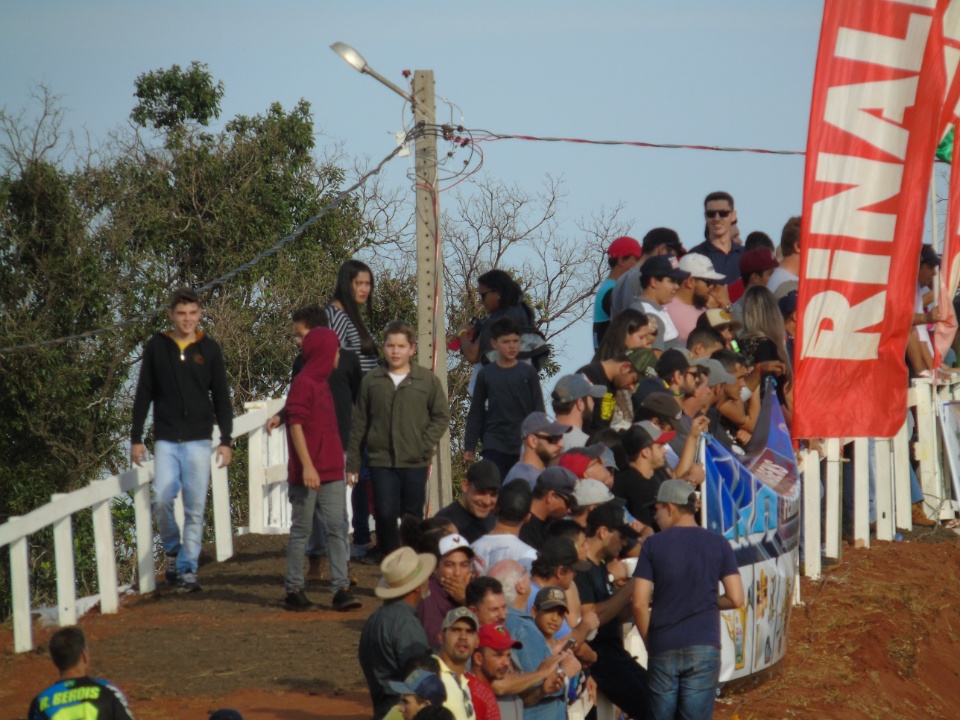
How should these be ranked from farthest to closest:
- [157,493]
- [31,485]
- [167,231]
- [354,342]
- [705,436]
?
1. [167,231]
2. [31,485]
3. [354,342]
4. [157,493]
5. [705,436]

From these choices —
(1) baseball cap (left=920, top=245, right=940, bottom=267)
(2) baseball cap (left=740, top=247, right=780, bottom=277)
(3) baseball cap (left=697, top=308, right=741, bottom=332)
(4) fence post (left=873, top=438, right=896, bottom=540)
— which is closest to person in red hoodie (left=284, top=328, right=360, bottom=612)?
(3) baseball cap (left=697, top=308, right=741, bottom=332)

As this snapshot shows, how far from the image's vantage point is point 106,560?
10719 millimetres

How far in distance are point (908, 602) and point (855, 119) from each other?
19.4 feet

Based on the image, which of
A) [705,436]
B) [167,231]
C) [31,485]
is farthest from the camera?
[167,231]

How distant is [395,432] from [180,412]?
61.0 inches

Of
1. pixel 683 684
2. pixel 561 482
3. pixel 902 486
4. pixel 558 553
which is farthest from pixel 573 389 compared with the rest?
pixel 902 486

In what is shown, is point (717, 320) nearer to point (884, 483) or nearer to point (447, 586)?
point (884, 483)

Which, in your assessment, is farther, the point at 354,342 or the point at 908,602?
the point at 908,602

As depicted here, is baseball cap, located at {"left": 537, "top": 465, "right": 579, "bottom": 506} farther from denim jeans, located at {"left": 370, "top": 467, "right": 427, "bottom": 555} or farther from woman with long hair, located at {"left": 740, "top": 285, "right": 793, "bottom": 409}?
woman with long hair, located at {"left": 740, "top": 285, "right": 793, "bottom": 409}

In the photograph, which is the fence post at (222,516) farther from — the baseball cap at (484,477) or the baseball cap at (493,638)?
the baseball cap at (493,638)

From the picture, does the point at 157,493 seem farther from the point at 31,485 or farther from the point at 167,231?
the point at 167,231

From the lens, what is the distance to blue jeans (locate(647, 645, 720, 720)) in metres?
7.68

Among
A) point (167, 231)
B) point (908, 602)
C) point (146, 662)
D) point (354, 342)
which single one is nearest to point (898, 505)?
point (908, 602)

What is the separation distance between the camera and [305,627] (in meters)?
10.0
